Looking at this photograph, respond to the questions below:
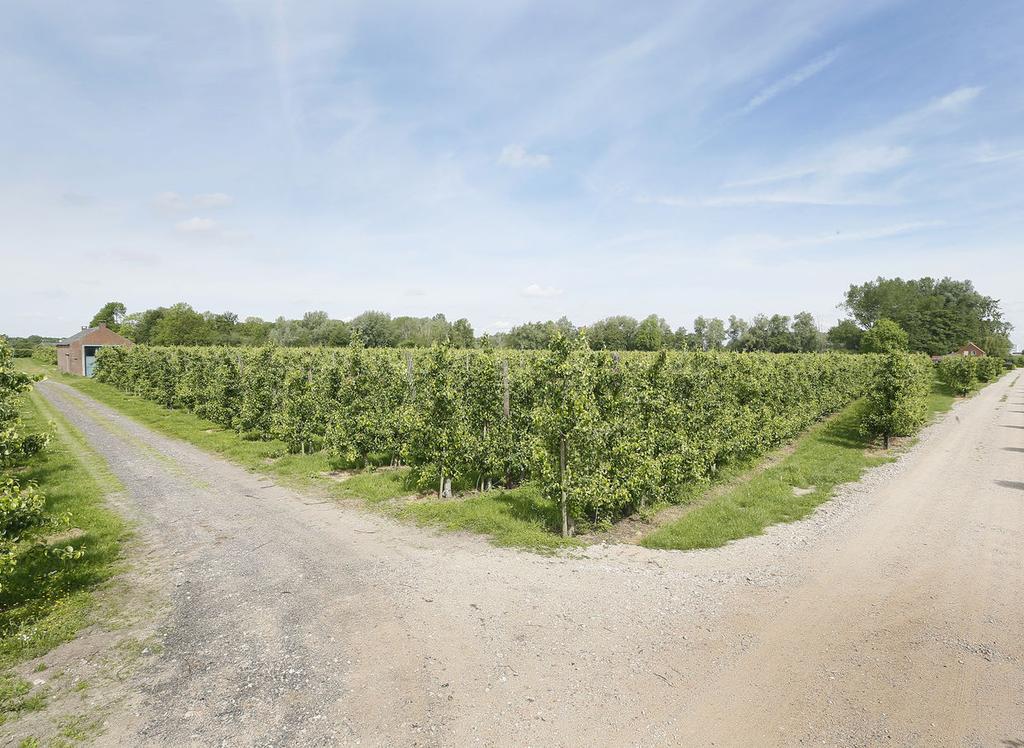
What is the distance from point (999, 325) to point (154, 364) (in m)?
158

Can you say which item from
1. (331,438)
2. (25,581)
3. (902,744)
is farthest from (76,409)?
(902,744)

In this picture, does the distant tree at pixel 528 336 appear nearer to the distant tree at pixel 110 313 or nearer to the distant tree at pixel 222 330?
the distant tree at pixel 222 330

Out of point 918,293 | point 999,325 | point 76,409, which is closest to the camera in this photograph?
point 76,409

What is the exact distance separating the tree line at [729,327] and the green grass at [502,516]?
26.5 metres

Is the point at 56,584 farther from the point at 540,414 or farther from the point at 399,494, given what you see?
the point at 540,414

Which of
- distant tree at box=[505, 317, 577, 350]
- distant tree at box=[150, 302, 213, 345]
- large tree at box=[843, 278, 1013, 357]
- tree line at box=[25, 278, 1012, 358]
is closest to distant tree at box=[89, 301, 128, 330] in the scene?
tree line at box=[25, 278, 1012, 358]

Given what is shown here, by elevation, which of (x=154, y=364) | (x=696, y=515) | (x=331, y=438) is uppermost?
(x=154, y=364)

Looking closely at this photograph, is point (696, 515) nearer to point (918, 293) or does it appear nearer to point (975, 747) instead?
point (975, 747)

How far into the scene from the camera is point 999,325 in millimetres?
116812

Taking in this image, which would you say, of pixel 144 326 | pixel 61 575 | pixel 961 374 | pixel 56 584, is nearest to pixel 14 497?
→ pixel 56 584

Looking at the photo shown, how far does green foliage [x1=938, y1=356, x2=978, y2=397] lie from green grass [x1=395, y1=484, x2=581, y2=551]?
42552mm

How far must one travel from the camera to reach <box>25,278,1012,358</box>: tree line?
65438 millimetres

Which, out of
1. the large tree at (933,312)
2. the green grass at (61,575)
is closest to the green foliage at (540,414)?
the green grass at (61,575)

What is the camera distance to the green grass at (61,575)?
19.0ft
